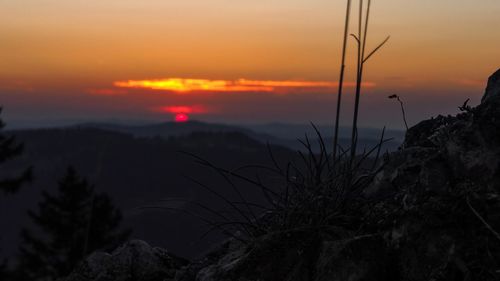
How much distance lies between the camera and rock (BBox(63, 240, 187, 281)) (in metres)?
4.98

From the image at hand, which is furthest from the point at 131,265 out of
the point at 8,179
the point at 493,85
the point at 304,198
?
the point at 8,179

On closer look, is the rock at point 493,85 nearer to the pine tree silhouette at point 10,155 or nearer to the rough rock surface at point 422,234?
the rough rock surface at point 422,234

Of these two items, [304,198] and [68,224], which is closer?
[304,198]

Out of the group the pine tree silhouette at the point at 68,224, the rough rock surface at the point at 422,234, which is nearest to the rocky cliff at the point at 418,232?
the rough rock surface at the point at 422,234

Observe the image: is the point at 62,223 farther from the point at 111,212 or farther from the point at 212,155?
the point at 212,155

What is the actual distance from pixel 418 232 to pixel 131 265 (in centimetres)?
284

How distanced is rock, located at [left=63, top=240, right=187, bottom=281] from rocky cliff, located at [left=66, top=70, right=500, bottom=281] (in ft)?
3.58

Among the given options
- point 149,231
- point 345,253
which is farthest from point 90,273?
point 149,231

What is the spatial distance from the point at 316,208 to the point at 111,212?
151 ft

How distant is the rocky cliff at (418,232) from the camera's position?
8.97 ft

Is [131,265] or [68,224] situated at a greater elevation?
[131,265]

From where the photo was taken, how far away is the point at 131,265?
504cm

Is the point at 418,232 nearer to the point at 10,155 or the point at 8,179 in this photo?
the point at 10,155

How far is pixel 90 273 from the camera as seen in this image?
5.16 meters
